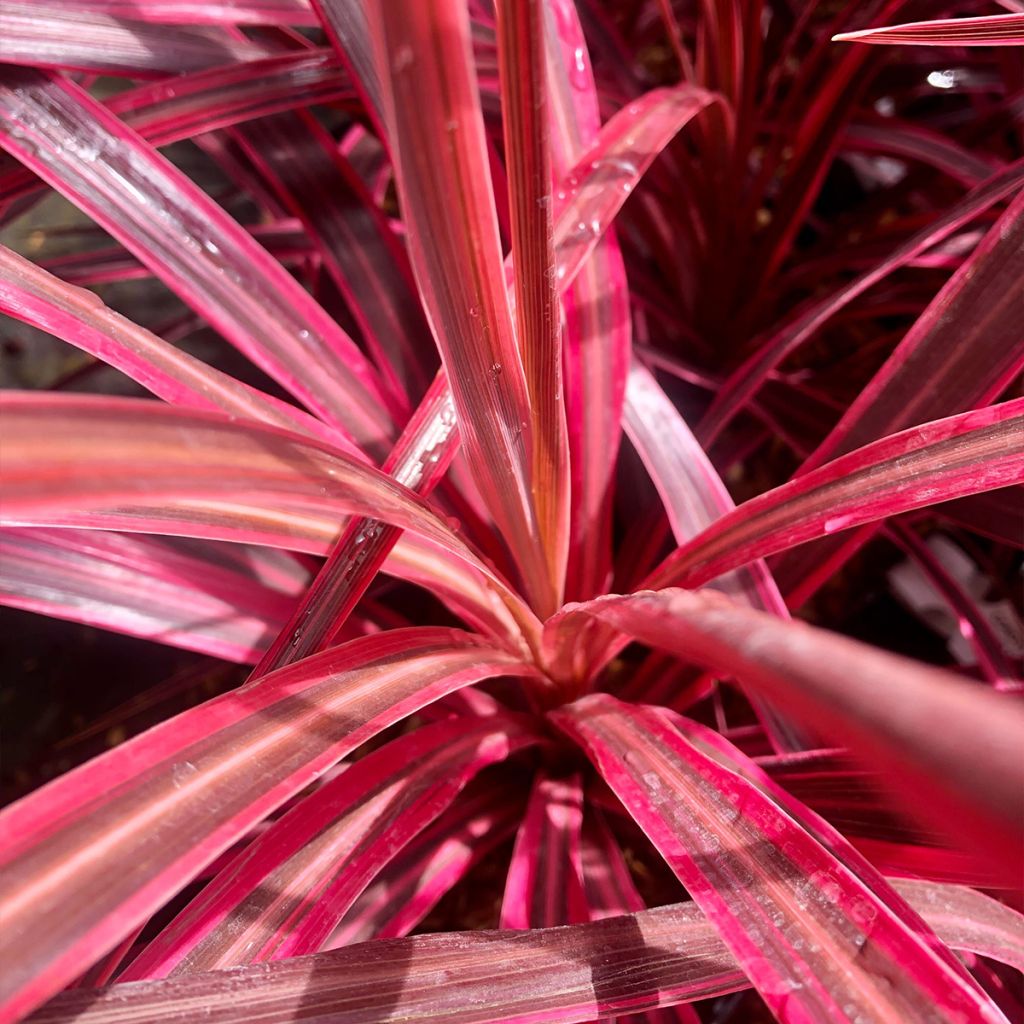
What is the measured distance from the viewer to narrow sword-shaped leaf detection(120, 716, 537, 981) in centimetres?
38

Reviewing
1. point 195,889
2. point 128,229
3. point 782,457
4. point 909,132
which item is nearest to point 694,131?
point 909,132

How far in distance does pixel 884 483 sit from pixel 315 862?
1.13 ft

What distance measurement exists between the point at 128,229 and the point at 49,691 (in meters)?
0.53

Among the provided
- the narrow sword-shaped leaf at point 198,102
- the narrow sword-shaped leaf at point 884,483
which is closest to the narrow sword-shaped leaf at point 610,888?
the narrow sword-shaped leaf at point 884,483

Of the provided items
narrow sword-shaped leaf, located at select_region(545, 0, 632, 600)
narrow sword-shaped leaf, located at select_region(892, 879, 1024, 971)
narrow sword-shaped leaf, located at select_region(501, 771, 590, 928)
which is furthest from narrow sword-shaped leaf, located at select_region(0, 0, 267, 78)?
narrow sword-shaped leaf, located at select_region(892, 879, 1024, 971)

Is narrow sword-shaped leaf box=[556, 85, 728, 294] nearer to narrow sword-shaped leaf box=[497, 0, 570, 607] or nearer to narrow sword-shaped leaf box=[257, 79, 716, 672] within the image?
narrow sword-shaped leaf box=[257, 79, 716, 672]

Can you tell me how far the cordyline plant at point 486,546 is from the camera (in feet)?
0.85

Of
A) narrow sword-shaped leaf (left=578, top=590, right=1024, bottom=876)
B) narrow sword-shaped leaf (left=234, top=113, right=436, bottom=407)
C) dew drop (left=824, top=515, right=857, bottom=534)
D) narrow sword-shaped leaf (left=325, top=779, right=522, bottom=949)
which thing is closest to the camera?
narrow sword-shaped leaf (left=578, top=590, right=1024, bottom=876)

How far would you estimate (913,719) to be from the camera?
19 cm

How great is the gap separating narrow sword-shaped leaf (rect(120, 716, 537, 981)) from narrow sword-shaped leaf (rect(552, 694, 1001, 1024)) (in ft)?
0.35

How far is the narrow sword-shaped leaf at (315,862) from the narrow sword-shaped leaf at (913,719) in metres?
0.26

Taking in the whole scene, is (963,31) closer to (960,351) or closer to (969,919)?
(960,351)

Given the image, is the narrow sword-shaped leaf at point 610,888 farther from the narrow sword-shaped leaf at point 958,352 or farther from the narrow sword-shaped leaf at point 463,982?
the narrow sword-shaped leaf at point 958,352

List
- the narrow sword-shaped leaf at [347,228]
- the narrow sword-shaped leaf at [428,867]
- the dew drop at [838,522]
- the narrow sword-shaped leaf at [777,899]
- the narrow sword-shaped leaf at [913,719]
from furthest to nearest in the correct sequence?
1. the narrow sword-shaped leaf at [347,228]
2. the narrow sword-shaped leaf at [428,867]
3. the dew drop at [838,522]
4. the narrow sword-shaped leaf at [777,899]
5. the narrow sword-shaped leaf at [913,719]
